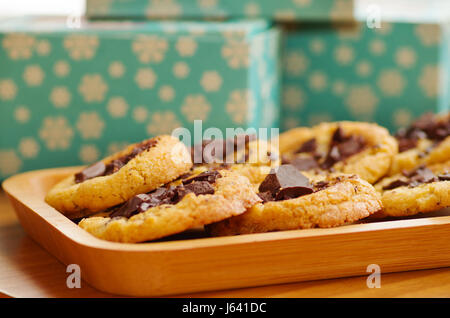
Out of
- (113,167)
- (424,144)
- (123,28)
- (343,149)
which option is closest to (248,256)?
(113,167)

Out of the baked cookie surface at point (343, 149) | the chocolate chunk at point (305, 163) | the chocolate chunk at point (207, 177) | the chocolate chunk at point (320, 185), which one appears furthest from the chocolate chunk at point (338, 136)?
the chocolate chunk at point (207, 177)

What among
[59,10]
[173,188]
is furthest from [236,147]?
[59,10]

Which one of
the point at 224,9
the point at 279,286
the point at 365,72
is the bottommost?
the point at 279,286

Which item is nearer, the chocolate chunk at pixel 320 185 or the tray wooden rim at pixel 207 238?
the tray wooden rim at pixel 207 238

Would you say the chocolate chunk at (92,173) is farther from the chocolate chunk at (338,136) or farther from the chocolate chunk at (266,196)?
the chocolate chunk at (338,136)

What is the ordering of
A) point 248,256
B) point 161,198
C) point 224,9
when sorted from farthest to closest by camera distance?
1. point 224,9
2. point 161,198
3. point 248,256

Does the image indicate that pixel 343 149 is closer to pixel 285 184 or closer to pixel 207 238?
pixel 285 184
